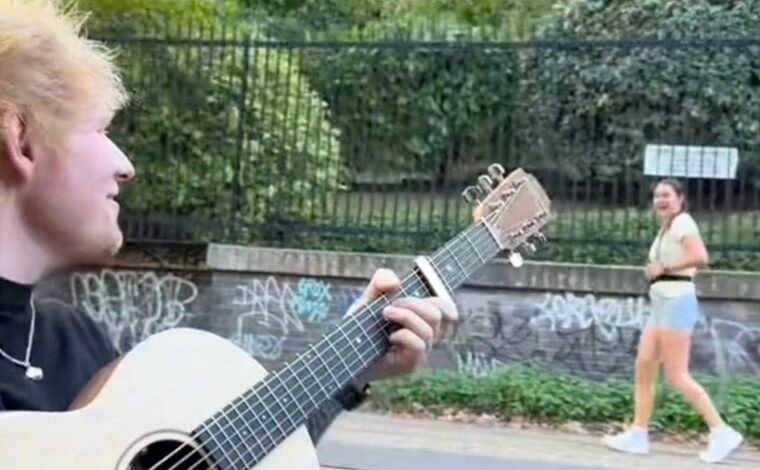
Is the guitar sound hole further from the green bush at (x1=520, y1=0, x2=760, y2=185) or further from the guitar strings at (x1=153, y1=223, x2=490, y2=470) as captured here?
the green bush at (x1=520, y1=0, x2=760, y2=185)

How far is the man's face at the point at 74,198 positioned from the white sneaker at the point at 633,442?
16.3 feet

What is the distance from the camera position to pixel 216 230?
7.39 metres

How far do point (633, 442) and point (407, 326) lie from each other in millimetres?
4701

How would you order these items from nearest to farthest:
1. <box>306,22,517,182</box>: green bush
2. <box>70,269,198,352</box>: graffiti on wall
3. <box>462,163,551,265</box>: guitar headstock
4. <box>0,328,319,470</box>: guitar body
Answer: <box>0,328,319,470</box>: guitar body, <box>462,163,551,265</box>: guitar headstock, <box>306,22,517,182</box>: green bush, <box>70,269,198,352</box>: graffiti on wall

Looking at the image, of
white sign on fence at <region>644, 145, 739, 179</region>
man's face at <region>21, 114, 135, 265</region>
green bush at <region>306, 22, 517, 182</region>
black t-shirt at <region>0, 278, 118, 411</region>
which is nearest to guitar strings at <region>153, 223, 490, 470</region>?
black t-shirt at <region>0, 278, 118, 411</region>

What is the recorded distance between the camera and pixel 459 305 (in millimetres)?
6406

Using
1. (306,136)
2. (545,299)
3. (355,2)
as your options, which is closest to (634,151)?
(545,299)

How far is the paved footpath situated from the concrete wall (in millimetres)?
440

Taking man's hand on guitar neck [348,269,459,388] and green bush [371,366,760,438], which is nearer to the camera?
man's hand on guitar neck [348,269,459,388]

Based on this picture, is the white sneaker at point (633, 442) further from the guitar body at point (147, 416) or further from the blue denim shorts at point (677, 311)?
the guitar body at point (147, 416)

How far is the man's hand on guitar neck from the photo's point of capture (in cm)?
164

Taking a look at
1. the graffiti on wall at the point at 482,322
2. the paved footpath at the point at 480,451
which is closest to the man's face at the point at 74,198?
the paved footpath at the point at 480,451

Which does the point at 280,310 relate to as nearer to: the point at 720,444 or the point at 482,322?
the point at 482,322

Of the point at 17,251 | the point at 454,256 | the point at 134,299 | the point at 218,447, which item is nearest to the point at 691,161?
the point at 134,299
